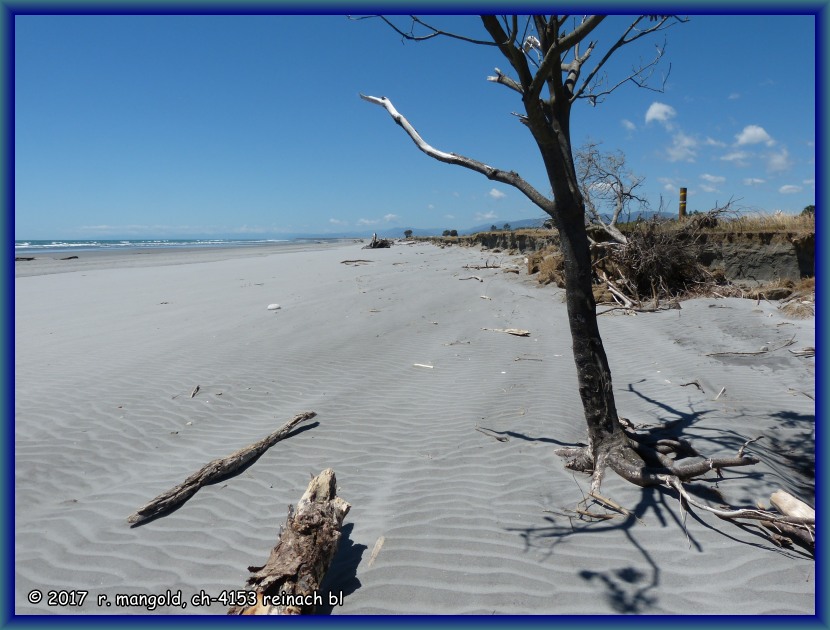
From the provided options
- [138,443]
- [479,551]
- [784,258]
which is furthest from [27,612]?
[784,258]

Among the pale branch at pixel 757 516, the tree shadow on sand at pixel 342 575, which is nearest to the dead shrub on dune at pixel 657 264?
the pale branch at pixel 757 516

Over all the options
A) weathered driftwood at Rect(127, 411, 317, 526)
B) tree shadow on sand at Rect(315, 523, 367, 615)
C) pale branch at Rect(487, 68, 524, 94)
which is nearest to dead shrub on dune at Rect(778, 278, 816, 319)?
pale branch at Rect(487, 68, 524, 94)

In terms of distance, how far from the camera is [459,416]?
18.7 feet

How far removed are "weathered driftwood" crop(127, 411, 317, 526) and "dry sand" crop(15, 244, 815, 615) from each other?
0.09 metres

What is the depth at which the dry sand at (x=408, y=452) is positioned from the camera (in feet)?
9.80

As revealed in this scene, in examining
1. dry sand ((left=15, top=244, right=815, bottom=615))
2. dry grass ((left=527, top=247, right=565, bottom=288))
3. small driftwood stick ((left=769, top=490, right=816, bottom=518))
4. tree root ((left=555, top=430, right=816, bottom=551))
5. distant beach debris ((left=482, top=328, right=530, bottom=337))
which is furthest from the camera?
dry grass ((left=527, top=247, right=565, bottom=288))

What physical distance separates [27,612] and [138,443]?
93.8 inches

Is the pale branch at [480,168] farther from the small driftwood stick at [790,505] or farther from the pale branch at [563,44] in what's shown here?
the small driftwood stick at [790,505]

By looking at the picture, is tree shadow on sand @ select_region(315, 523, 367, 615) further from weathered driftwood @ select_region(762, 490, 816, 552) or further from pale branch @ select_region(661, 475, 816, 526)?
weathered driftwood @ select_region(762, 490, 816, 552)

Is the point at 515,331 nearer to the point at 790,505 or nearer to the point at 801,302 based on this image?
the point at 801,302

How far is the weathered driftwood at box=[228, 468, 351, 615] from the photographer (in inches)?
102

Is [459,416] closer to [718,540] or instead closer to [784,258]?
[718,540]

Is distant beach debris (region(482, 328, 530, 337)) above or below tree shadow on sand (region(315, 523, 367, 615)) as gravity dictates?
above

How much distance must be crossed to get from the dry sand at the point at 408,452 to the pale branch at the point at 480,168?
2.39m
